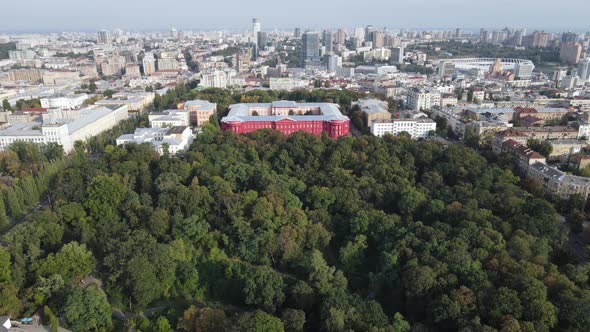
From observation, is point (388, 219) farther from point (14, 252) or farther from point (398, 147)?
point (14, 252)

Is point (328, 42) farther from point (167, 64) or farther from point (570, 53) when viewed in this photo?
point (570, 53)

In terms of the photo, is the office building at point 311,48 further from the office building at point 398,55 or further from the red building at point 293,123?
the red building at point 293,123

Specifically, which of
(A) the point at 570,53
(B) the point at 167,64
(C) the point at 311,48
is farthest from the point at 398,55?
(B) the point at 167,64

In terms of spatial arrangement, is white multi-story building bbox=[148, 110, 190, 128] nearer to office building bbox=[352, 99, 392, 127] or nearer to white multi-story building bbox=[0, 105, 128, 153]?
white multi-story building bbox=[0, 105, 128, 153]

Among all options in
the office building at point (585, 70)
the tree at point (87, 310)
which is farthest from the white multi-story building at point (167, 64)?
the tree at point (87, 310)

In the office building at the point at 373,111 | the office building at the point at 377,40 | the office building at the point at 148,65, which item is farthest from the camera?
the office building at the point at 377,40

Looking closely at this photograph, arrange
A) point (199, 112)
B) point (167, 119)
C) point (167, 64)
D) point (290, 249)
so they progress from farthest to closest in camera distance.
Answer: point (167, 64) → point (199, 112) → point (167, 119) → point (290, 249)

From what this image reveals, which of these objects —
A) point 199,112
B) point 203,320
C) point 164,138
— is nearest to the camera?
point 203,320
